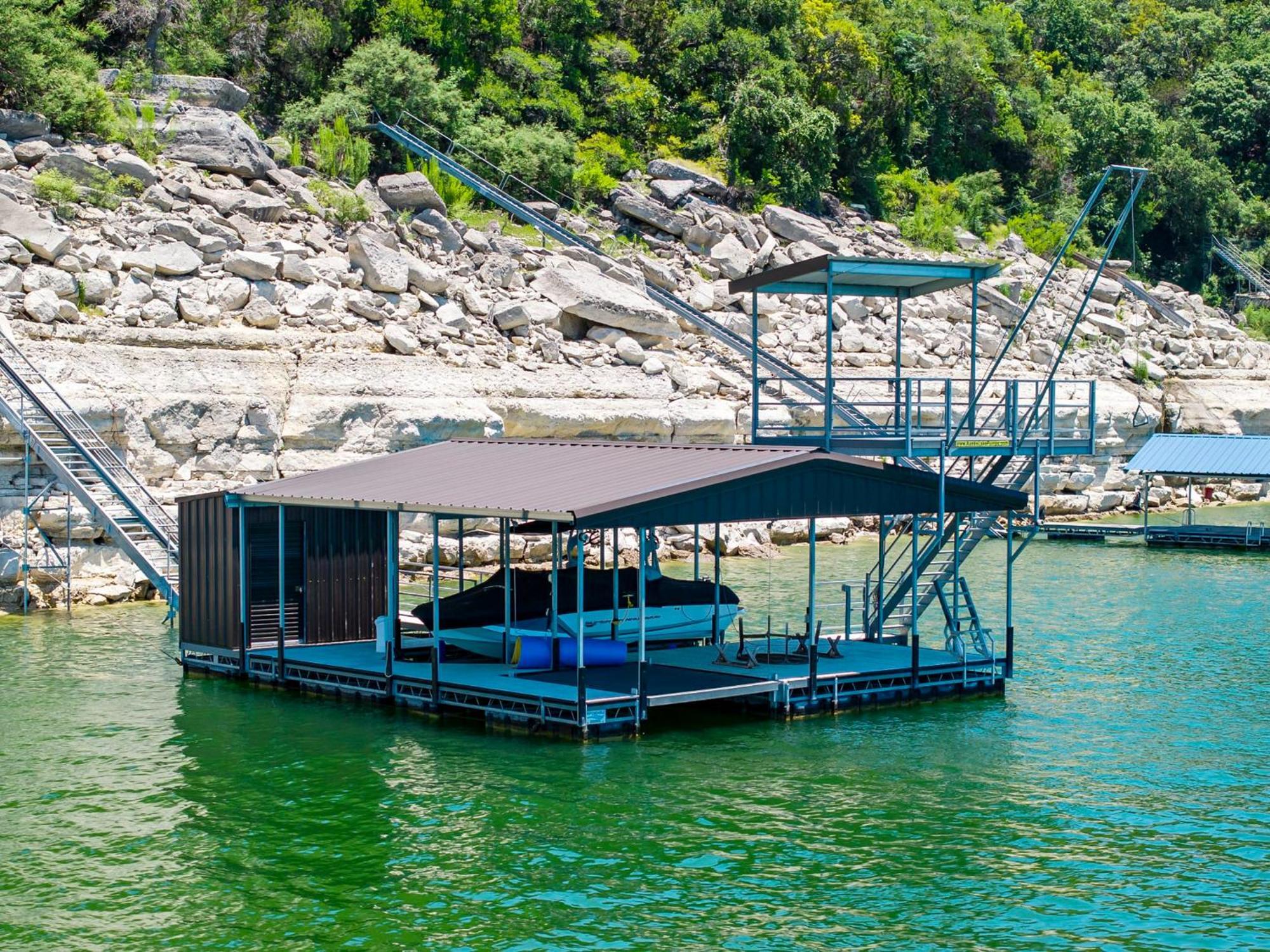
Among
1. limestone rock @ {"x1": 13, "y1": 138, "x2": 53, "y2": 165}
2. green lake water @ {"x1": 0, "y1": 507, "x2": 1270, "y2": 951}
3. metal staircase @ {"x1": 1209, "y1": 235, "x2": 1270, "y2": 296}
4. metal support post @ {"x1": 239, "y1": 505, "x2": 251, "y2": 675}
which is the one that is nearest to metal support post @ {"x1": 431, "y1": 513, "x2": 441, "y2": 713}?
green lake water @ {"x1": 0, "y1": 507, "x2": 1270, "y2": 951}

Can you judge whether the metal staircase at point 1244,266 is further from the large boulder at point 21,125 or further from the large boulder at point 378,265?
the large boulder at point 21,125

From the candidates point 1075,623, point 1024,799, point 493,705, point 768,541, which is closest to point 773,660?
point 493,705

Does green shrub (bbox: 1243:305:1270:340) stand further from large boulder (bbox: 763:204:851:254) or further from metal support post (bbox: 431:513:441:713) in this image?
metal support post (bbox: 431:513:441:713)

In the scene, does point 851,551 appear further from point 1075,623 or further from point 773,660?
point 773,660

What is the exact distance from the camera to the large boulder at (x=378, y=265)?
4888cm

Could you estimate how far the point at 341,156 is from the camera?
188 feet

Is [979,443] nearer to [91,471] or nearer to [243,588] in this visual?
[243,588]

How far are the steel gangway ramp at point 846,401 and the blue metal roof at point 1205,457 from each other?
14.6 feet

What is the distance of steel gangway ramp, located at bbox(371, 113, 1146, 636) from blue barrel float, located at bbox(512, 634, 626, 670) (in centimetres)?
501

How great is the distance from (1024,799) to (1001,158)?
237ft

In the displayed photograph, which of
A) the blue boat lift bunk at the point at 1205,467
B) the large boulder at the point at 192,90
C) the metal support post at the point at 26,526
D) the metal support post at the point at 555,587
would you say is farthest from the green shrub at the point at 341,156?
the metal support post at the point at 555,587

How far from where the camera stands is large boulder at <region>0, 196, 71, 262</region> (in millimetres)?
43344

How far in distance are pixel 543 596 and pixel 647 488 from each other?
4871mm

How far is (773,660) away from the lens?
2638 centimetres
